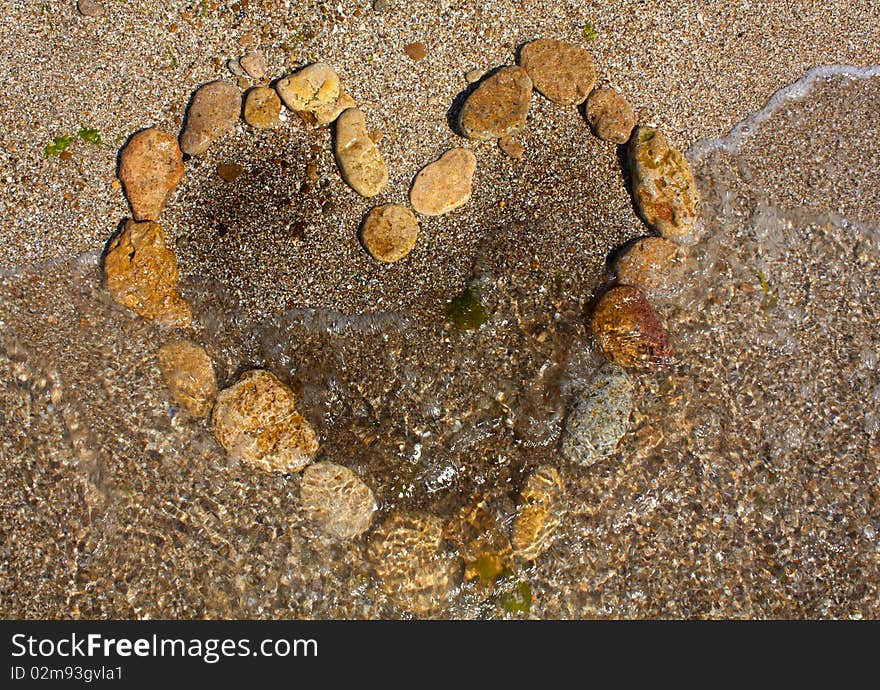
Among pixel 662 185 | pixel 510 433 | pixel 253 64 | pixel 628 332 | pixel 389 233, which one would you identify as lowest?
pixel 510 433

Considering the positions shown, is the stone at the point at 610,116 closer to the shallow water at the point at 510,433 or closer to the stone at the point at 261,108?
the shallow water at the point at 510,433

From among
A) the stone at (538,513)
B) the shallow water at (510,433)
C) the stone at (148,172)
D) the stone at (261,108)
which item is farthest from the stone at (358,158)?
the stone at (538,513)

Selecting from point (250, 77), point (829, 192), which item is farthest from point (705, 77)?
point (250, 77)

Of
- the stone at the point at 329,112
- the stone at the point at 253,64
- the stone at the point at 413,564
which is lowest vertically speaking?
the stone at the point at 413,564

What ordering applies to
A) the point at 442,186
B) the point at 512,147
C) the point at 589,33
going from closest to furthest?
1. the point at 442,186
2. the point at 512,147
3. the point at 589,33

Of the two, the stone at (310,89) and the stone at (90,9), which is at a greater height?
the stone at (90,9)

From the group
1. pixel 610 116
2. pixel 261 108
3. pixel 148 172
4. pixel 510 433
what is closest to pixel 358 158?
pixel 261 108

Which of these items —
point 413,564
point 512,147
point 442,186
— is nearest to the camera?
point 413,564

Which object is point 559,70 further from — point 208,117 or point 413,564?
point 413,564
